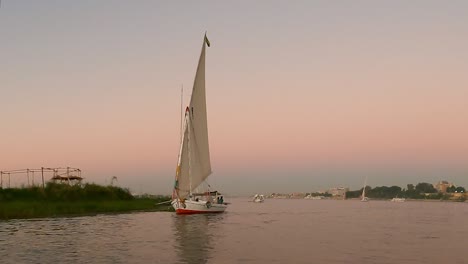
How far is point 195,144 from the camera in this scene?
207 ft

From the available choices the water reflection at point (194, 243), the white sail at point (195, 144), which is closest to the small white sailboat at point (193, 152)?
the white sail at point (195, 144)

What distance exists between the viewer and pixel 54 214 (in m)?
56.6

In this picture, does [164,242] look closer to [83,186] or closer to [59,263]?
[59,263]

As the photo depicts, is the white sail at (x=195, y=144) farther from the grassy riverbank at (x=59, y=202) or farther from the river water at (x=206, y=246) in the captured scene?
the river water at (x=206, y=246)

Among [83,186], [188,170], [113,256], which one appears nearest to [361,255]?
[113,256]

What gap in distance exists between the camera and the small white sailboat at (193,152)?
206 ft

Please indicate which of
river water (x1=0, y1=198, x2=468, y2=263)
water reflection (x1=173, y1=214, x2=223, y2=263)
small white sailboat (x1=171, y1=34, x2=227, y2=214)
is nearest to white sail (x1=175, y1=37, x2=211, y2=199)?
small white sailboat (x1=171, y1=34, x2=227, y2=214)

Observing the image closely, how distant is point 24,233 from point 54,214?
20.3m

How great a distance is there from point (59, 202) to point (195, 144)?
19224 millimetres

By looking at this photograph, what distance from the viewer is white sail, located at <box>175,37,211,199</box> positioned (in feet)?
206

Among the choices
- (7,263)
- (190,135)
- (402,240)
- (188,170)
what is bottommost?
(402,240)

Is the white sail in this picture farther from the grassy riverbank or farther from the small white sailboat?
the grassy riverbank

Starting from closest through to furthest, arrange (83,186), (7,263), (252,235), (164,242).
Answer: (7,263) < (164,242) < (252,235) < (83,186)

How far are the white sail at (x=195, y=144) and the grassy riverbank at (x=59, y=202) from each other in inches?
425
